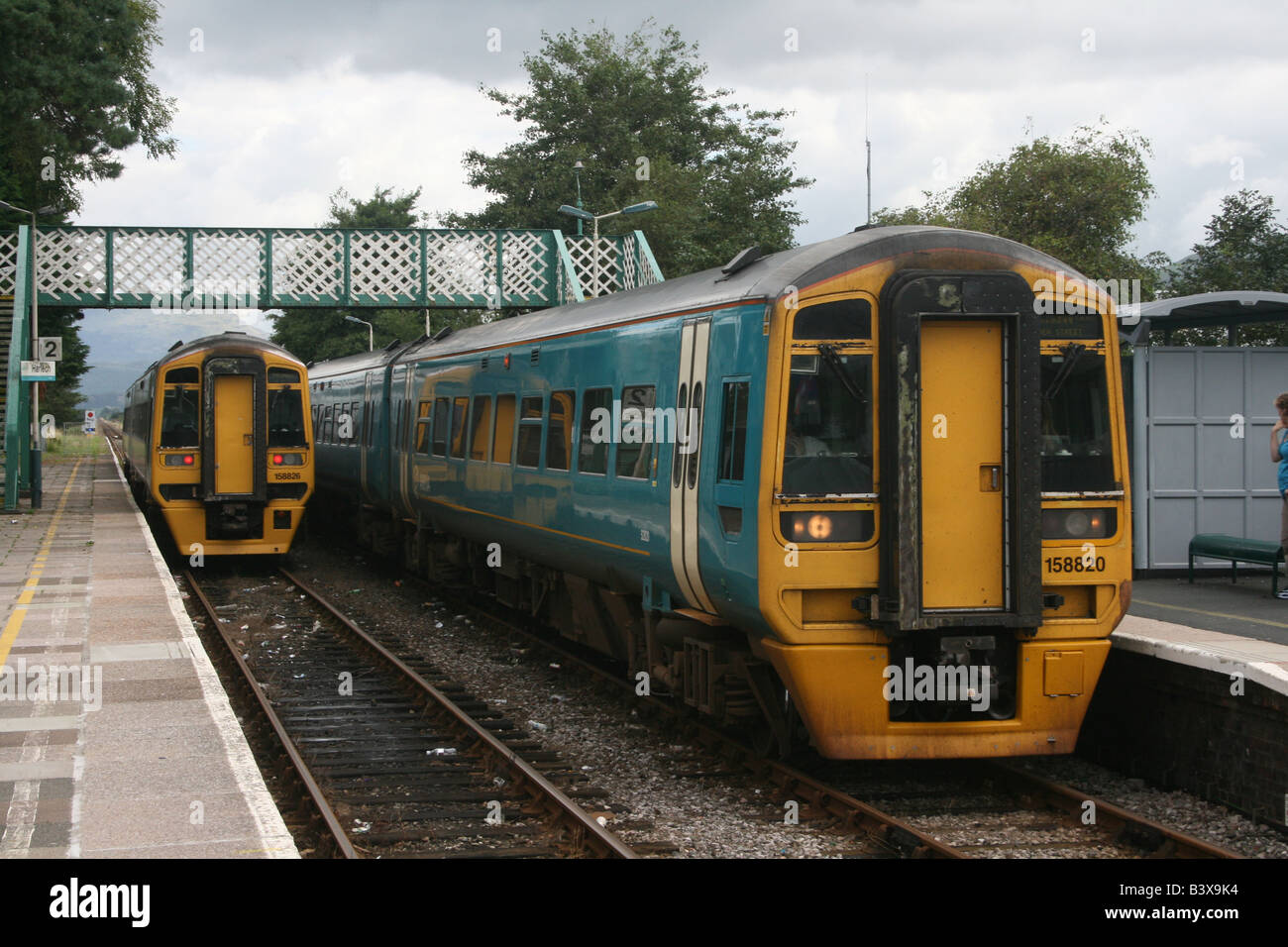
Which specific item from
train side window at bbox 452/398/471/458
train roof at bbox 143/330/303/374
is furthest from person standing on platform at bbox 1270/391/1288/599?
train roof at bbox 143/330/303/374

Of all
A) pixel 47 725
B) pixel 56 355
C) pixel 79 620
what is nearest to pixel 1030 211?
pixel 56 355

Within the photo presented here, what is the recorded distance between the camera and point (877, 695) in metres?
7.33

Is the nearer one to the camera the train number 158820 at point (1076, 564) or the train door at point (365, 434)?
the train number 158820 at point (1076, 564)

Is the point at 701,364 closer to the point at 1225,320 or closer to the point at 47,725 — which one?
the point at 47,725

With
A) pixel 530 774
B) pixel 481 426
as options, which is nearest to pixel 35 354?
pixel 481 426

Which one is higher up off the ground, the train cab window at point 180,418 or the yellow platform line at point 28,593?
the train cab window at point 180,418

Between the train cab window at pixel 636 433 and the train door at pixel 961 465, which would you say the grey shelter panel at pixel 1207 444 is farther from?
the train door at pixel 961 465

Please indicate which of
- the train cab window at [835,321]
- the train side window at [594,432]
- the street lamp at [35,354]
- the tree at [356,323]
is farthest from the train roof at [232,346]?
the tree at [356,323]

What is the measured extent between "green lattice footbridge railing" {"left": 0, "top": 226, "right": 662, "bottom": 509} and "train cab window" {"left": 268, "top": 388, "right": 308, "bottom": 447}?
6.74m

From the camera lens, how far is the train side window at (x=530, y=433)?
38.9 ft

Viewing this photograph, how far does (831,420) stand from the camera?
7.34 metres

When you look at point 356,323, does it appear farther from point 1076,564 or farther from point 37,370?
point 1076,564

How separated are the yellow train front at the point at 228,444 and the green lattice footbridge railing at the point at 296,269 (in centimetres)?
659
